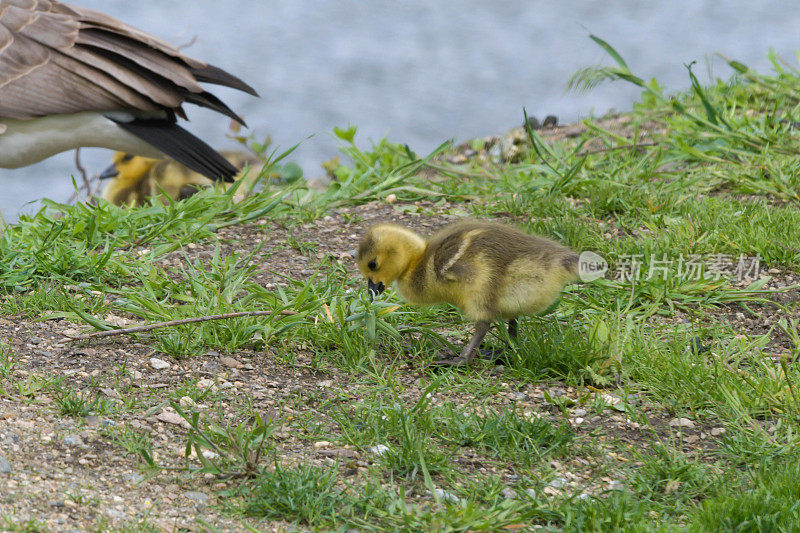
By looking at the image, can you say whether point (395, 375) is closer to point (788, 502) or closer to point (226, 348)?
point (226, 348)

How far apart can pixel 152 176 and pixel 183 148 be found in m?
2.15

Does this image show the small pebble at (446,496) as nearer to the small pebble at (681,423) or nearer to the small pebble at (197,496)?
the small pebble at (197,496)

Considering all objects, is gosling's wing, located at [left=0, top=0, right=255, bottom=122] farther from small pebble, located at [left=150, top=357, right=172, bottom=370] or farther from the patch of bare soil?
small pebble, located at [left=150, top=357, right=172, bottom=370]

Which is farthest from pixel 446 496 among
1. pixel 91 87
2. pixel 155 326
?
pixel 91 87

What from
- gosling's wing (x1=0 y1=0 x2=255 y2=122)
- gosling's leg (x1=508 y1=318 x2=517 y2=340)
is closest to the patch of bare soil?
gosling's leg (x1=508 y1=318 x2=517 y2=340)

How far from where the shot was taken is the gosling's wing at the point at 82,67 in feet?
18.0

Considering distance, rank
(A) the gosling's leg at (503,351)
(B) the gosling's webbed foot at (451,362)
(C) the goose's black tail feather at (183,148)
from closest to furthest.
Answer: (B) the gosling's webbed foot at (451,362) → (A) the gosling's leg at (503,351) → (C) the goose's black tail feather at (183,148)

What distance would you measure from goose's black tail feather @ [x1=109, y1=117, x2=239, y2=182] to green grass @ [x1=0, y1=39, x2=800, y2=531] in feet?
0.96

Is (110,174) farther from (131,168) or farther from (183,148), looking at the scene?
(183,148)

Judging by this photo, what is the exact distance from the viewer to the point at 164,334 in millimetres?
4148

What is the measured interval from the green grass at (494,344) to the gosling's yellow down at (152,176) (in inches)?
74.0

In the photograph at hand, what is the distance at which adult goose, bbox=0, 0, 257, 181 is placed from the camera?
18.1 ft

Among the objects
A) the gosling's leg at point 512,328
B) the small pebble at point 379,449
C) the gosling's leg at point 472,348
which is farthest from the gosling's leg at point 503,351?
the small pebble at point 379,449

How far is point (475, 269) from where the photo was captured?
12.8 ft
